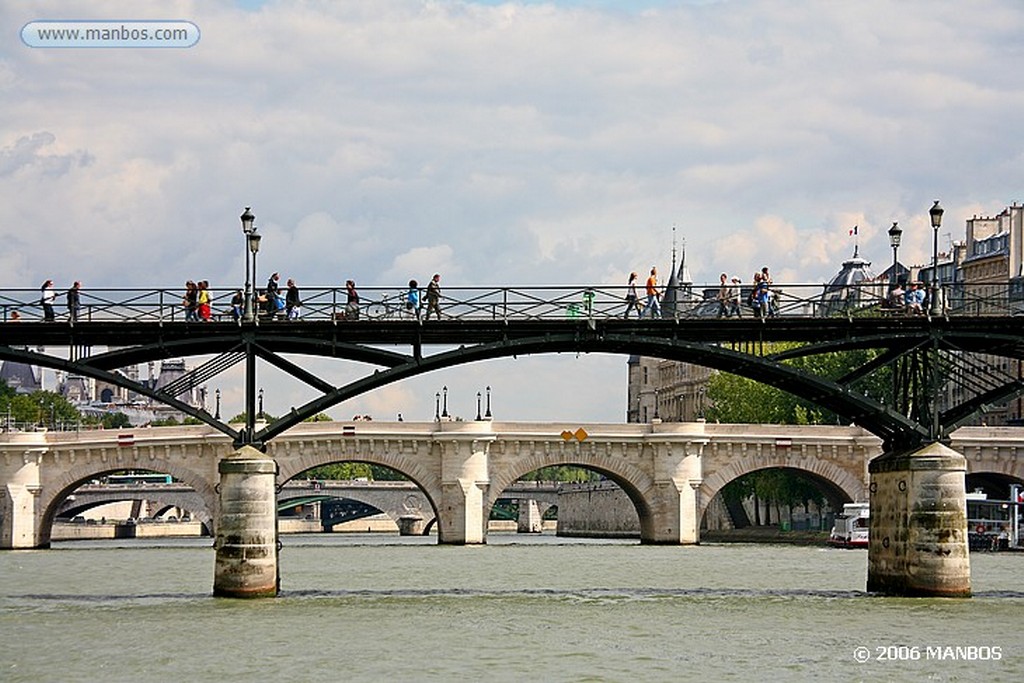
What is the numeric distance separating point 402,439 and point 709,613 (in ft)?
170

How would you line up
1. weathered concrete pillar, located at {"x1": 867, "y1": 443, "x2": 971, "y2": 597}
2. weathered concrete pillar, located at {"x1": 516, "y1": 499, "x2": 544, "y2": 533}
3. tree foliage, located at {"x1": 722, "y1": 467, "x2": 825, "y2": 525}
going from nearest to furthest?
weathered concrete pillar, located at {"x1": 867, "y1": 443, "x2": 971, "y2": 597}, tree foliage, located at {"x1": 722, "y1": 467, "x2": 825, "y2": 525}, weathered concrete pillar, located at {"x1": 516, "y1": 499, "x2": 544, "y2": 533}

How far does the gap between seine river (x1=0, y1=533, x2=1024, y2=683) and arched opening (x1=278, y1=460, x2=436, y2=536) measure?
132 ft

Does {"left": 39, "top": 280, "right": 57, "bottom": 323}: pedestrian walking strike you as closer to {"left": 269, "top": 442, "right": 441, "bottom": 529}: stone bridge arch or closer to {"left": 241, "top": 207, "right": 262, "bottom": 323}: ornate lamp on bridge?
{"left": 241, "top": 207, "right": 262, "bottom": 323}: ornate lamp on bridge

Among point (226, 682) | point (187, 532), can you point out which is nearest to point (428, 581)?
point (226, 682)

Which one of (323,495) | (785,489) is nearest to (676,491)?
(785,489)

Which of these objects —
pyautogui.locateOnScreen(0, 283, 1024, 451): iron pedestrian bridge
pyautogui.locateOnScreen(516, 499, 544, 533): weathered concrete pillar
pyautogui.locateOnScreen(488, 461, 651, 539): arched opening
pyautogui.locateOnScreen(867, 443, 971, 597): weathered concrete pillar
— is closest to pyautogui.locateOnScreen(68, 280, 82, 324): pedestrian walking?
pyautogui.locateOnScreen(0, 283, 1024, 451): iron pedestrian bridge

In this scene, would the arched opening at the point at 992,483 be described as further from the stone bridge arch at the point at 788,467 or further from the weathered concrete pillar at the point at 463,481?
the weathered concrete pillar at the point at 463,481

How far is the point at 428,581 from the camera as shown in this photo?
214ft

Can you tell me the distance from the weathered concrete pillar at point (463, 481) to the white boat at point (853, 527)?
16990mm

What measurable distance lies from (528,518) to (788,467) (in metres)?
80.4

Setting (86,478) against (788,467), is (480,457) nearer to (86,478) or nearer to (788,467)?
(788,467)

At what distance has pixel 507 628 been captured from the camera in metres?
46.7

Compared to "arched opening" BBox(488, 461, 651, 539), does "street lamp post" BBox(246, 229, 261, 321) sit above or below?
above

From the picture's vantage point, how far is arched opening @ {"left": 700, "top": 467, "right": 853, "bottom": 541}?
396ft
